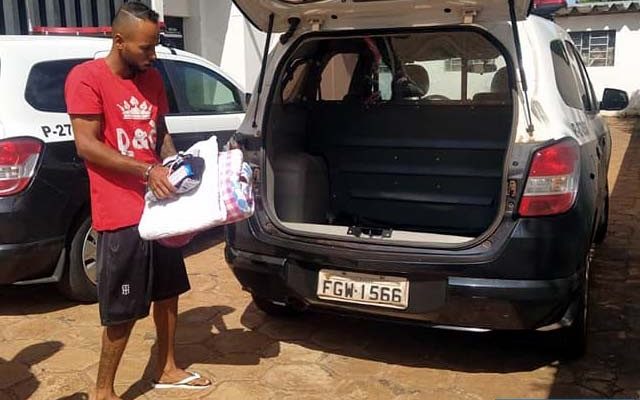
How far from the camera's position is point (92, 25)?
9.16m

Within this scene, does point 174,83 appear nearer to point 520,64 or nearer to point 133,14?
point 133,14

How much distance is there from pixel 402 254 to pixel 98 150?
1.38 meters

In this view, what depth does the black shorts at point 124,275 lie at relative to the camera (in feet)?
9.58

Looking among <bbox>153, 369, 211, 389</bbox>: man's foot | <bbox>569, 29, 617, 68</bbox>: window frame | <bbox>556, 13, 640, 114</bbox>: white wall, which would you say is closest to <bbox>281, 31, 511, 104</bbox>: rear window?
<bbox>153, 369, 211, 389</bbox>: man's foot

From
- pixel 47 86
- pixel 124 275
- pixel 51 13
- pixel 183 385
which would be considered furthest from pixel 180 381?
pixel 51 13

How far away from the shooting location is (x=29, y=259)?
13.2ft

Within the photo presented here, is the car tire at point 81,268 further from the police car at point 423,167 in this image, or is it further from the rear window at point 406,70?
the rear window at point 406,70

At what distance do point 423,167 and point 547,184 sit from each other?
122cm

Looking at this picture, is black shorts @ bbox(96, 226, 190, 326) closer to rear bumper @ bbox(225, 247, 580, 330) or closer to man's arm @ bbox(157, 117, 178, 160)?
man's arm @ bbox(157, 117, 178, 160)

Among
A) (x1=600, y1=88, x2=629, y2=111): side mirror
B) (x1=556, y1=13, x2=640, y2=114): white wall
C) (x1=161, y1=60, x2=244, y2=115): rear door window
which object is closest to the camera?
(x1=600, y1=88, x2=629, y2=111): side mirror

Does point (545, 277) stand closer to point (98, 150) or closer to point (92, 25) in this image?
point (98, 150)

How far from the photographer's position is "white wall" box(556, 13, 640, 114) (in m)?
19.9

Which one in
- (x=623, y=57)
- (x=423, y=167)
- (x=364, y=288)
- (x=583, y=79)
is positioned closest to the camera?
(x=364, y=288)

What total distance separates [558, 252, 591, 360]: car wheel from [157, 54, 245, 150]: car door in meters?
3.11
